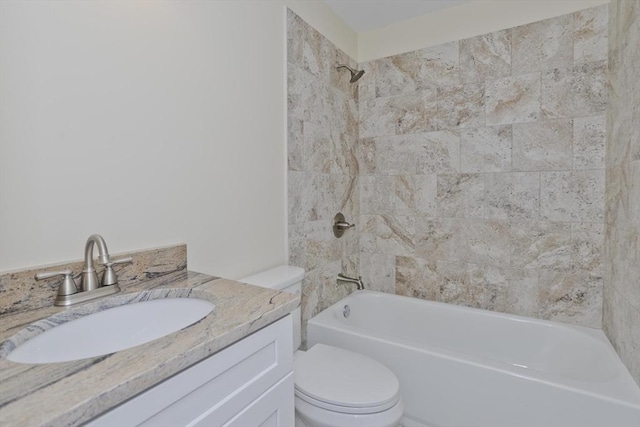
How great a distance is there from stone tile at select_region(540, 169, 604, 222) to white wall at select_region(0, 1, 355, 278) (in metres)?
1.63

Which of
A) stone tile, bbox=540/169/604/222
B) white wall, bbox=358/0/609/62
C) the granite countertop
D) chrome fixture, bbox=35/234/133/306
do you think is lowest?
the granite countertop

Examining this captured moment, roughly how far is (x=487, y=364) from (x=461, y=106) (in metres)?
1.60

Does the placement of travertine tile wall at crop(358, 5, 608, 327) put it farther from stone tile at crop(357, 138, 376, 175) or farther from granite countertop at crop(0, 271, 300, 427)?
granite countertop at crop(0, 271, 300, 427)

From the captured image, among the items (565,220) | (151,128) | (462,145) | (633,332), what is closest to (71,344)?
(151,128)

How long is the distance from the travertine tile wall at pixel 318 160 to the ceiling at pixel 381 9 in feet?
0.86

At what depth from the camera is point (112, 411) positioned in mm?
526

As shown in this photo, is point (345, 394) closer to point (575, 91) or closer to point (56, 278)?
point (56, 278)

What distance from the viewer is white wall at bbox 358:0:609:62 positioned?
1921 mm

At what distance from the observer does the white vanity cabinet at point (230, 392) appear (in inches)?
22.8

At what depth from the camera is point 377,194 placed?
2.52 m

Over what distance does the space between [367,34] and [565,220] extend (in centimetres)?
192

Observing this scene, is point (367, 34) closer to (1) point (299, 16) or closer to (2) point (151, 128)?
(1) point (299, 16)

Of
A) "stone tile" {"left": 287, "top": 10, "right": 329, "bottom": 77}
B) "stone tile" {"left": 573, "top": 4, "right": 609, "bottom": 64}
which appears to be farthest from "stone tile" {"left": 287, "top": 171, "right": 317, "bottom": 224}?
"stone tile" {"left": 573, "top": 4, "right": 609, "bottom": 64}

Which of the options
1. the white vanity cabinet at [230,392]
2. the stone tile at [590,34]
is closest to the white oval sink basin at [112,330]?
the white vanity cabinet at [230,392]
